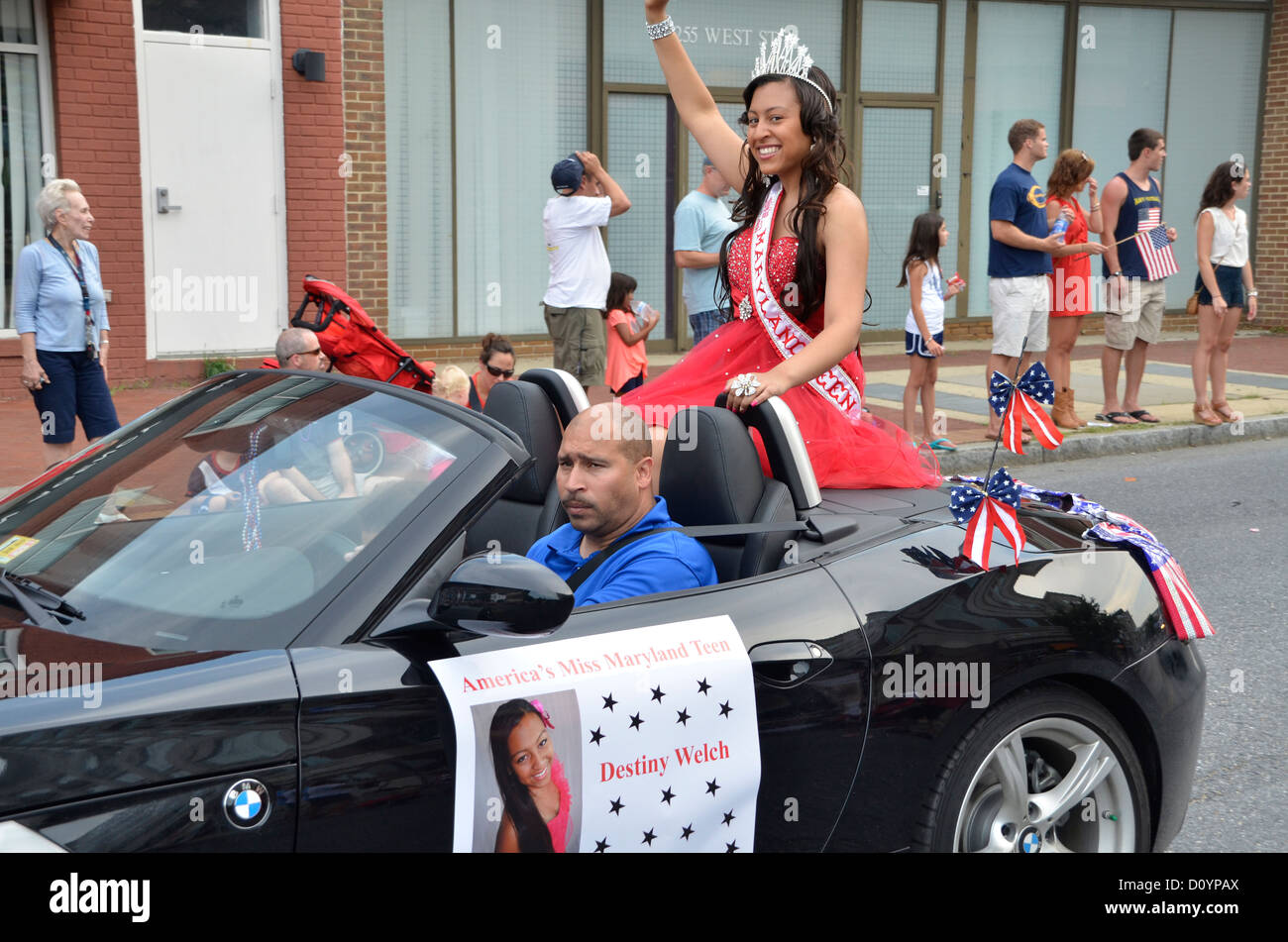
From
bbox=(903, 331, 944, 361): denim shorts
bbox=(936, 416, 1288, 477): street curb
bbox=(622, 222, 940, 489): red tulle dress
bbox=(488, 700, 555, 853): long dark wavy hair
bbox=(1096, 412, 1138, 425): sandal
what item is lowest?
bbox=(936, 416, 1288, 477): street curb

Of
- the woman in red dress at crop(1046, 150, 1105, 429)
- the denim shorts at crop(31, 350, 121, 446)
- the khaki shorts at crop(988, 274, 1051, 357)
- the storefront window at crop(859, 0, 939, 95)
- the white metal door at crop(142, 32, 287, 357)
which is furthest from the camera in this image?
the storefront window at crop(859, 0, 939, 95)

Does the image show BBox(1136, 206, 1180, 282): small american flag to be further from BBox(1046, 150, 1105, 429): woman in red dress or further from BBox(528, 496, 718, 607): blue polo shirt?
BBox(528, 496, 718, 607): blue polo shirt

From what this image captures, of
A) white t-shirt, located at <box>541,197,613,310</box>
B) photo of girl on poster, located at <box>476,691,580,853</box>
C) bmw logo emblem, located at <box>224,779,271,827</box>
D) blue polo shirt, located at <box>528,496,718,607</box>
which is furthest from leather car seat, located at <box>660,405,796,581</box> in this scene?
white t-shirt, located at <box>541,197,613,310</box>

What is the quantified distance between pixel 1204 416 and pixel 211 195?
28.7 ft

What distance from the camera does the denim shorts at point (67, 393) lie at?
7.84 metres

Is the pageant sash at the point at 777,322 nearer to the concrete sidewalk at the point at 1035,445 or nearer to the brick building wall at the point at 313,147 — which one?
the concrete sidewalk at the point at 1035,445

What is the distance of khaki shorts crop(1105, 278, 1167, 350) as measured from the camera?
11445 mm

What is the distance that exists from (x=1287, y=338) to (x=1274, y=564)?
1228 centimetres

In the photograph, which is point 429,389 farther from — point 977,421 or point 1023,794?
point 977,421

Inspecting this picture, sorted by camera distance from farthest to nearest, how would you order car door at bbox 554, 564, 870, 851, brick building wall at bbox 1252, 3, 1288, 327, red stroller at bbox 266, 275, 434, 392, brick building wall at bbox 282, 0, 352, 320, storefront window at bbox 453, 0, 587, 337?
brick building wall at bbox 1252, 3, 1288, 327, storefront window at bbox 453, 0, 587, 337, brick building wall at bbox 282, 0, 352, 320, red stroller at bbox 266, 275, 434, 392, car door at bbox 554, 564, 870, 851

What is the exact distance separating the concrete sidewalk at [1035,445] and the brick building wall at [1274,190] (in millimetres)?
2354

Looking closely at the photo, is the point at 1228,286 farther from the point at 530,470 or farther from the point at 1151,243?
the point at 530,470

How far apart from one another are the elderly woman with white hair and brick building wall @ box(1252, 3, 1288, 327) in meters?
16.1

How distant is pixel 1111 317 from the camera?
11.7 meters
